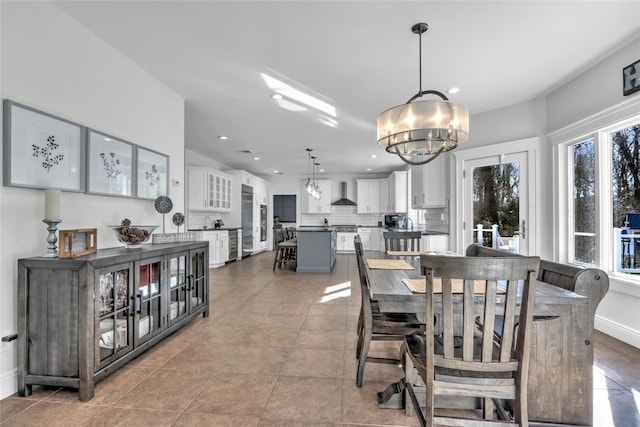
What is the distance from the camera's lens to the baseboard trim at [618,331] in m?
2.65

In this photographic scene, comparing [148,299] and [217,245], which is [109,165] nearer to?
[148,299]

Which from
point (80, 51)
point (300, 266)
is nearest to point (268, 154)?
point (300, 266)

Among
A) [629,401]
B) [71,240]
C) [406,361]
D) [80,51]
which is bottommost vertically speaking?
[629,401]

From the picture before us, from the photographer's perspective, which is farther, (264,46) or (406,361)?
(264,46)

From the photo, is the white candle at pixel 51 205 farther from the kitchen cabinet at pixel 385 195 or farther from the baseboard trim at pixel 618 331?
the kitchen cabinet at pixel 385 195

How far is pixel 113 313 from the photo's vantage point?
2070 millimetres

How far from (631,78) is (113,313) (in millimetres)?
4604

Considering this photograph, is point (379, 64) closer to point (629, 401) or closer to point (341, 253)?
point (629, 401)

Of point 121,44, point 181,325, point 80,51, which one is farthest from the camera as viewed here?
point 181,325

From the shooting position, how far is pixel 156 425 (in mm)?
1623

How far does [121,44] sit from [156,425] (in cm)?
297

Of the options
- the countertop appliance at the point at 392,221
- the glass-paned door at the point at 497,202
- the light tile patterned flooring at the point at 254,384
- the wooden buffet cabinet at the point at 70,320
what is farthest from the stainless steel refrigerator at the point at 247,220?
the wooden buffet cabinet at the point at 70,320

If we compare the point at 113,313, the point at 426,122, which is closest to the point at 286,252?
the point at 113,313

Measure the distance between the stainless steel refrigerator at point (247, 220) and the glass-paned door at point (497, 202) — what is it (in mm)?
5567
